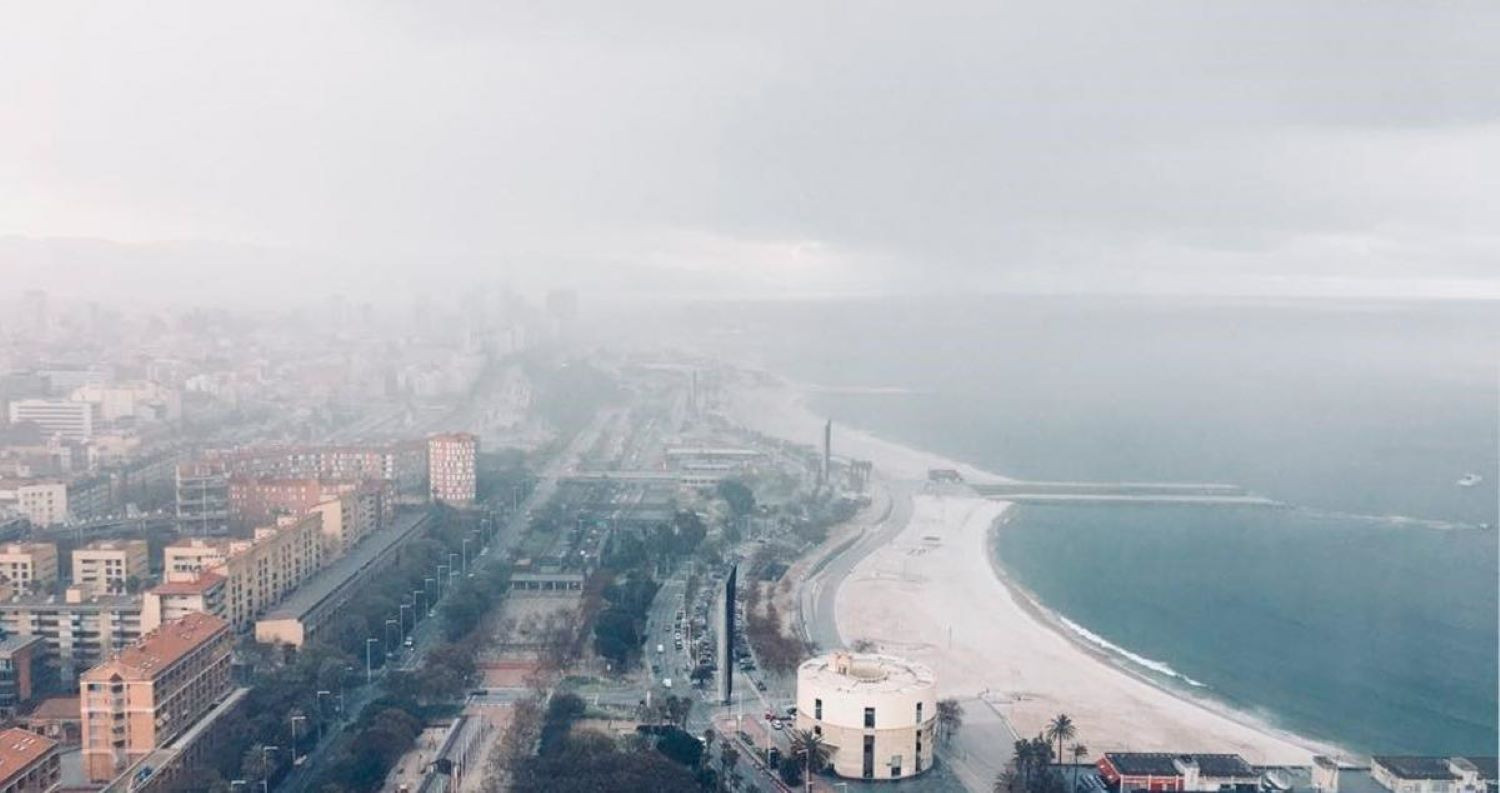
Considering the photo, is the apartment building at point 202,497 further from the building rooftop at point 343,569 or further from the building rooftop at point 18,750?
the building rooftop at point 18,750

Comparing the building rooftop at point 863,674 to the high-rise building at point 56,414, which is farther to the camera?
the high-rise building at point 56,414

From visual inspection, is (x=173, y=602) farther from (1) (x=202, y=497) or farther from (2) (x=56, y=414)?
(2) (x=56, y=414)

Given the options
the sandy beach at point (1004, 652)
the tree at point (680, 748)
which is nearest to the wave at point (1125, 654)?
the sandy beach at point (1004, 652)

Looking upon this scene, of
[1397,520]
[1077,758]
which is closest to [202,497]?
[1077,758]

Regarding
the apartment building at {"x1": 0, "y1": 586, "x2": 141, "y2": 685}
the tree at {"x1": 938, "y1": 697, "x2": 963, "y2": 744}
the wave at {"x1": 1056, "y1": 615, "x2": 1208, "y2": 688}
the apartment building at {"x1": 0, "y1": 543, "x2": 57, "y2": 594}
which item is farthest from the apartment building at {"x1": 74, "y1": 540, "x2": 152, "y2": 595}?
the wave at {"x1": 1056, "y1": 615, "x2": 1208, "y2": 688}

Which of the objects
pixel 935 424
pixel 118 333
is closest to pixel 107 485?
pixel 118 333
